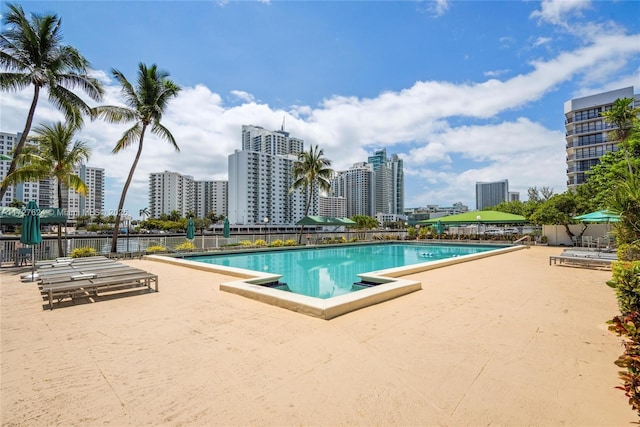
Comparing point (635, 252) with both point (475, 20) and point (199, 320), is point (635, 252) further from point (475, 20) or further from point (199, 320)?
point (475, 20)

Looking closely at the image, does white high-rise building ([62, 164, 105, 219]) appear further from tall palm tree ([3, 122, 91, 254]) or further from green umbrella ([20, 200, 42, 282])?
green umbrella ([20, 200, 42, 282])

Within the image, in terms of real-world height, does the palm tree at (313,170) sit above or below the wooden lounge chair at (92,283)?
above

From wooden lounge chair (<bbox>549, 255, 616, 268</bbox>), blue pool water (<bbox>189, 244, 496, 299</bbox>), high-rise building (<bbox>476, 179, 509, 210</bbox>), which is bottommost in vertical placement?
blue pool water (<bbox>189, 244, 496, 299</bbox>)

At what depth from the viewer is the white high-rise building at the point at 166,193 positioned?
118188mm

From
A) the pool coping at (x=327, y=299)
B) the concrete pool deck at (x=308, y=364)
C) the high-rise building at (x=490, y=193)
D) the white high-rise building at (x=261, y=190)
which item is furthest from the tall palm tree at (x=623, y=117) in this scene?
the high-rise building at (x=490, y=193)

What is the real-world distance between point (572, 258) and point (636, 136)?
9899mm

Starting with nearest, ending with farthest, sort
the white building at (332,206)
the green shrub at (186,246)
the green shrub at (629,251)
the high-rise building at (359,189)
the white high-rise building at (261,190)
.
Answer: the green shrub at (629,251) → the green shrub at (186,246) → the white high-rise building at (261,190) → the white building at (332,206) → the high-rise building at (359,189)

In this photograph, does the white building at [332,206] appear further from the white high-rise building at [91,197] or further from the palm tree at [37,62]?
the palm tree at [37,62]

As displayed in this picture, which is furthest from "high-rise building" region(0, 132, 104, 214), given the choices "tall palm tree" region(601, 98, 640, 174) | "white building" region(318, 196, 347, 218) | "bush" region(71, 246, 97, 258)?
"tall palm tree" region(601, 98, 640, 174)

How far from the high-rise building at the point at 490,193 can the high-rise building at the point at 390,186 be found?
117ft

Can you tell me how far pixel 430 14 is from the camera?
408 inches

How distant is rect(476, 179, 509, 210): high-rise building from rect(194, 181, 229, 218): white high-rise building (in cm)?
11418

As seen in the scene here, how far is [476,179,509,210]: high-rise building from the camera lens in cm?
13200

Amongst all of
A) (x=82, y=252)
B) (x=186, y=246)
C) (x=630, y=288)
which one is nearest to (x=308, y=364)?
(x=630, y=288)
